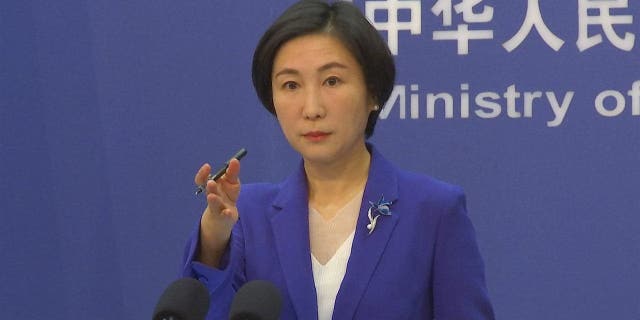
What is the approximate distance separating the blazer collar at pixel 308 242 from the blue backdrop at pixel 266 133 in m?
1.33

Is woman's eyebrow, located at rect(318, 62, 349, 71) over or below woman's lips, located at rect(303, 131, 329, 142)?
over

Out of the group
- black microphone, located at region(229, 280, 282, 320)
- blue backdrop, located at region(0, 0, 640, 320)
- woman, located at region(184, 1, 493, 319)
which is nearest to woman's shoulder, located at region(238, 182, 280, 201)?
woman, located at region(184, 1, 493, 319)

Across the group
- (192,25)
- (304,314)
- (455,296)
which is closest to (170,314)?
(304,314)

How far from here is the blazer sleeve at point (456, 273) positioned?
1.87 meters

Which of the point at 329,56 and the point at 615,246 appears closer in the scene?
the point at 329,56

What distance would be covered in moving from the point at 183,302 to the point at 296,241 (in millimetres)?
516

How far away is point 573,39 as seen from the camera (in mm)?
3219

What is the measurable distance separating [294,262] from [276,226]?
3.1 inches

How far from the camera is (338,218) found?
6.36 ft

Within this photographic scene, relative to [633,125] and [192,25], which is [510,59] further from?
[192,25]

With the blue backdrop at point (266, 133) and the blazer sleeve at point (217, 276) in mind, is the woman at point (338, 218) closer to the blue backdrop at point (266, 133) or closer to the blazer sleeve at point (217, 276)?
the blazer sleeve at point (217, 276)

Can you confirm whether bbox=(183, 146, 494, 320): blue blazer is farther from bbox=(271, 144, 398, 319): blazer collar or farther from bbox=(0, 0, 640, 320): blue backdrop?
bbox=(0, 0, 640, 320): blue backdrop

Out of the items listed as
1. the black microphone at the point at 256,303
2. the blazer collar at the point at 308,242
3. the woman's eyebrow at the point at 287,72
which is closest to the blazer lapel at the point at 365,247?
the blazer collar at the point at 308,242

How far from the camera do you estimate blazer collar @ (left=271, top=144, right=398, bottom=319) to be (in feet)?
6.06
